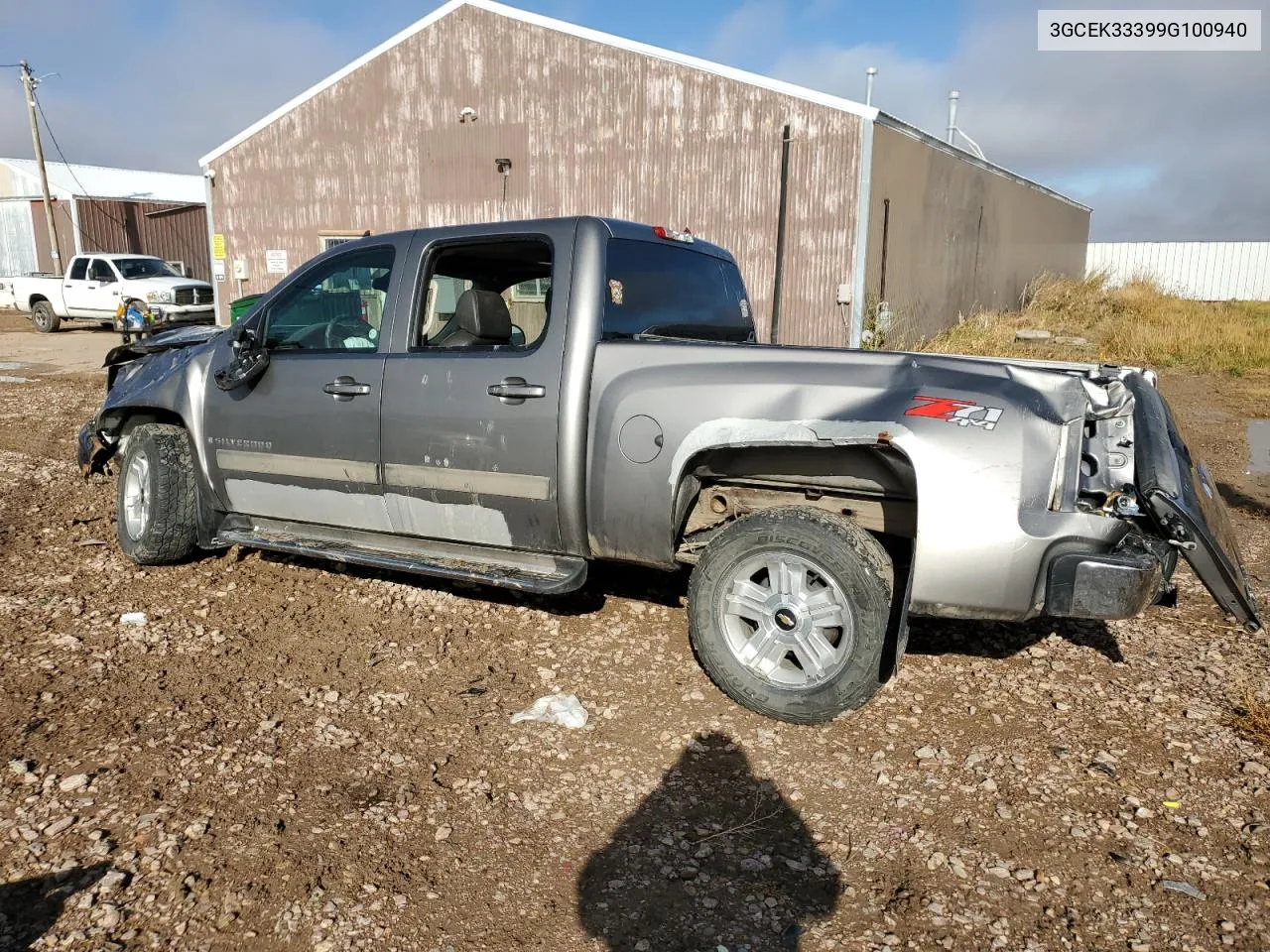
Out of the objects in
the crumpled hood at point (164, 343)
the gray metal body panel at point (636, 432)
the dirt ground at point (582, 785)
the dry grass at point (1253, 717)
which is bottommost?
the dirt ground at point (582, 785)

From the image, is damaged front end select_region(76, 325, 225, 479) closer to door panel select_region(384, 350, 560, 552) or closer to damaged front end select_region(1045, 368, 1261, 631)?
door panel select_region(384, 350, 560, 552)

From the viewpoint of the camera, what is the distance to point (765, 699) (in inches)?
143

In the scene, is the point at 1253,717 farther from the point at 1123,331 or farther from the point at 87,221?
the point at 87,221

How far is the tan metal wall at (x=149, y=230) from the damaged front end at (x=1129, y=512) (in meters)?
36.1

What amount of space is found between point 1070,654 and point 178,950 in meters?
3.81

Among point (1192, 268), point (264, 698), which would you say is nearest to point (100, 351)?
point (264, 698)

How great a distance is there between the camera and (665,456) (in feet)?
12.0

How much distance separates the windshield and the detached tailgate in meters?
23.0

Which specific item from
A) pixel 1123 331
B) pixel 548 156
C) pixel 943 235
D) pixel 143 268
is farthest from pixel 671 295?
pixel 143 268

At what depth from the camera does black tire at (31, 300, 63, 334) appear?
73.4 ft

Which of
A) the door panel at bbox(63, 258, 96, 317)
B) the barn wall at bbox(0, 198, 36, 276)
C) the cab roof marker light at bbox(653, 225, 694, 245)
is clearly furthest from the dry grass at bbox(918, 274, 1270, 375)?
the barn wall at bbox(0, 198, 36, 276)

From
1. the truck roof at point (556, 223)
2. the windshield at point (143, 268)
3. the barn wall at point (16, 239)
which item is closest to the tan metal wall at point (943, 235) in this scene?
the truck roof at point (556, 223)

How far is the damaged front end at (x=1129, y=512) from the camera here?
10.1 ft

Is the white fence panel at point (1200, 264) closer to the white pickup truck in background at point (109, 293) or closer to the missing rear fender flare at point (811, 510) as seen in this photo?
the white pickup truck in background at point (109, 293)
